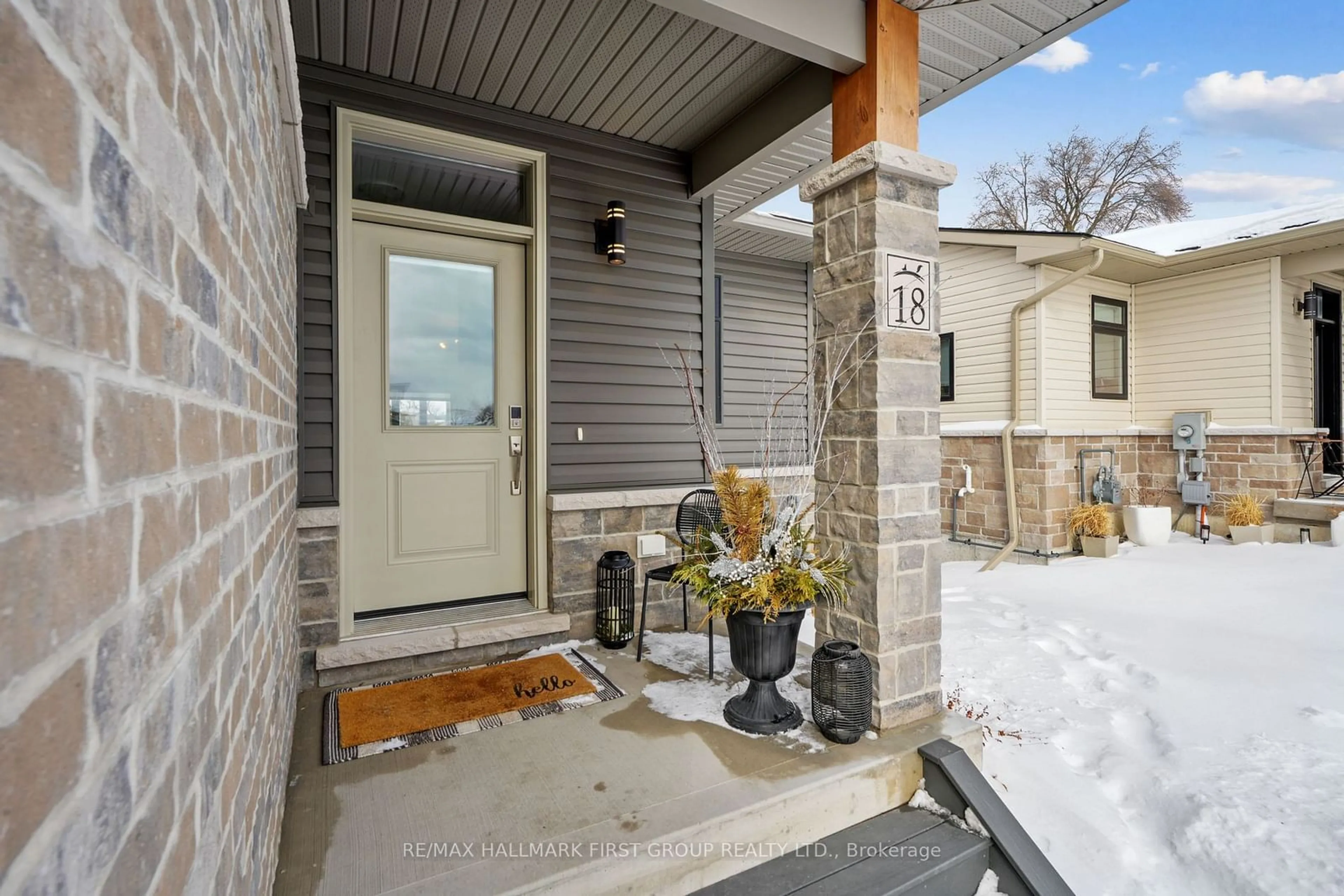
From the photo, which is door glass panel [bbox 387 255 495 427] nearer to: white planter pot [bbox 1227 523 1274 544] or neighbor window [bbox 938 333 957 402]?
neighbor window [bbox 938 333 957 402]

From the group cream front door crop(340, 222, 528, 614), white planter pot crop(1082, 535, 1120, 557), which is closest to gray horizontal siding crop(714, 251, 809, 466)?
cream front door crop(340, 222, 528, 614)

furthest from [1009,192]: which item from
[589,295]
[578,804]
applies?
[578,804]

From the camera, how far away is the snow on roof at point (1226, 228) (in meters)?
6.45

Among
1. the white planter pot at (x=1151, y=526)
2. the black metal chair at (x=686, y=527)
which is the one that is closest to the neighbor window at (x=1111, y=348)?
the white planter pot at (x=1151, y=526)

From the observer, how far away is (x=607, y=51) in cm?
294

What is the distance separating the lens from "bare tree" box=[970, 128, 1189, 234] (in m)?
11.0

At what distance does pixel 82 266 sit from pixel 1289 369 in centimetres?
975

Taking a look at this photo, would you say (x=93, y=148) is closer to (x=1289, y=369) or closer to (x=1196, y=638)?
(x=1196, y=638)

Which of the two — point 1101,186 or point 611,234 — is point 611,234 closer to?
point 611,234

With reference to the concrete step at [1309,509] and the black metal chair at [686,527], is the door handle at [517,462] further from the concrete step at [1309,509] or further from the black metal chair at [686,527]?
the concrete step at [1309,509]

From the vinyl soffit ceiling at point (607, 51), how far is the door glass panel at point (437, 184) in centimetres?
35

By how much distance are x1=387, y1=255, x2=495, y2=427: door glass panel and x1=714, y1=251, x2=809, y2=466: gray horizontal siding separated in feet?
8.93

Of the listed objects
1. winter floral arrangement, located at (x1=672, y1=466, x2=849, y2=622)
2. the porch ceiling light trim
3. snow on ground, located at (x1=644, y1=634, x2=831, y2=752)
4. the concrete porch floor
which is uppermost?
the porch ceiling light trim

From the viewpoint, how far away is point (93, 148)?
45 cm
